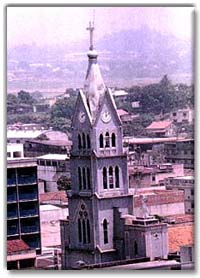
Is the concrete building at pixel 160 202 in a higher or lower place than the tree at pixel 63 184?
lower

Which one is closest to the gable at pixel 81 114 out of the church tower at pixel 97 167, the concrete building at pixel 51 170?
the church tower at pixel 97 167

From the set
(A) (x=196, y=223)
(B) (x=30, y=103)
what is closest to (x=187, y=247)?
(A) (x=196, y=223)

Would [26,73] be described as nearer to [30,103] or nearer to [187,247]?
[30,103]

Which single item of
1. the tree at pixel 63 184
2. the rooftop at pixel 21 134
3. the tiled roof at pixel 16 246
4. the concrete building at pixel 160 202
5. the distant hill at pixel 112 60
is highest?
the distant hill at pixel 112 60

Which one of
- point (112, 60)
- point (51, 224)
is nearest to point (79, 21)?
point (112, 60)

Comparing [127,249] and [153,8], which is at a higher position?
[153,8]

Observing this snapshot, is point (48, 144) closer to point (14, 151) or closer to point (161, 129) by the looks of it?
point (14, 151)

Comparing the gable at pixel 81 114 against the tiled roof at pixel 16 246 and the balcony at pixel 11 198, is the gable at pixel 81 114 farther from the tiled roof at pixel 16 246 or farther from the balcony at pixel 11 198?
the tiled roof at pixel 16 246
